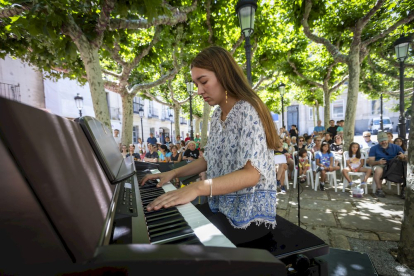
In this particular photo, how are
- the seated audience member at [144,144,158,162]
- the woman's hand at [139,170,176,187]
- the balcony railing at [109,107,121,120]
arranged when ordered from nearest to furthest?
the woman's hand at [139,170,176,187]
the seated audience member at [144,144,158,162]
the balcony railing at [109,107,121,120]

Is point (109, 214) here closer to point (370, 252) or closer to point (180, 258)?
point (180, 258)

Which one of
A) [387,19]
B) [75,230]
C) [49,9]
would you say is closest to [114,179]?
[75,230]

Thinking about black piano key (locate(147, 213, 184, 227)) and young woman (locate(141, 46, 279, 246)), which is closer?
black piano key (locate(147, 213, 184, 227))

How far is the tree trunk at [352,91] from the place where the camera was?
7.68 meters

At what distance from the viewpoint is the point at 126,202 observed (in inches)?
48.1

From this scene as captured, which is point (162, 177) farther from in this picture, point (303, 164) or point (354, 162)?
point (354, 162)

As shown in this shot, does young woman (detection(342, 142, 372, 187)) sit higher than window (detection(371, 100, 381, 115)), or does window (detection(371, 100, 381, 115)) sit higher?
window (detection(371, 100, 381, 115))

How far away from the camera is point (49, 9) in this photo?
3707 millimetres

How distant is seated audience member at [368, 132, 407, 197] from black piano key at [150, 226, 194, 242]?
19.8ft

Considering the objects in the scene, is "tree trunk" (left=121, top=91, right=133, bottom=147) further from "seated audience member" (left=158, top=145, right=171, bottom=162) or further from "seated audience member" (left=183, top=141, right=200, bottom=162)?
"seated audience member" (left=183, top=141, right=200, bottom=162)

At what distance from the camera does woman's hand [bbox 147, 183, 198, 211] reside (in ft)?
3.59

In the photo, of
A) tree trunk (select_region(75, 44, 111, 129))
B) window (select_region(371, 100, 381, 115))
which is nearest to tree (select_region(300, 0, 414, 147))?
tree trunk (select_region(75, 44, 111, 129))

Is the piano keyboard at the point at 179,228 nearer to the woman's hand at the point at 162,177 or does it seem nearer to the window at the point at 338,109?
the woman's hand at the point at 162,177

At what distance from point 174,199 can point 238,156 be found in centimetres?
43
